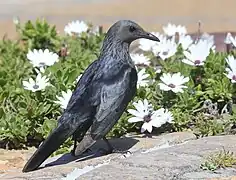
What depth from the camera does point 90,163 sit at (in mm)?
5543

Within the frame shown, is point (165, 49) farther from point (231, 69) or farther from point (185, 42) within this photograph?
point (231, 69)

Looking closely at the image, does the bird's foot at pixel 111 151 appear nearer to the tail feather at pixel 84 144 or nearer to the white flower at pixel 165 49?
the tail feather at pixel 84 144

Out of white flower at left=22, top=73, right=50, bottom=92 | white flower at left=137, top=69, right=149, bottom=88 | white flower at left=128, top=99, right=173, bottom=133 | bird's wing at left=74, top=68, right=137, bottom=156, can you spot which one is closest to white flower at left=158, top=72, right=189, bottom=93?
white flower at left=137, top=69, right=149, bottom=88

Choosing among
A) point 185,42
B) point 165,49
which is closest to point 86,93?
point 165,49

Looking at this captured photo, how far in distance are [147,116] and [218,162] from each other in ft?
3.78

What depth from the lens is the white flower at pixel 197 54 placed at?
269 inches

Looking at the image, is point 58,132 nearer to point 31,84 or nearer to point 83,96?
point 83,96

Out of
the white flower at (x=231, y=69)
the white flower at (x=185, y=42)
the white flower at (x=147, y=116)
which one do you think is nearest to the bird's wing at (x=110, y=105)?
the white flower at (x=147, y=116)

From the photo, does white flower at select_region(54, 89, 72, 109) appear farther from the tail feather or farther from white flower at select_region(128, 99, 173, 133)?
the tail feather

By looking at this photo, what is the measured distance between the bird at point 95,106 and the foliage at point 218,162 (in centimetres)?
79

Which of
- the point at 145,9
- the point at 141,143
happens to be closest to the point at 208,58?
the point at 141,143

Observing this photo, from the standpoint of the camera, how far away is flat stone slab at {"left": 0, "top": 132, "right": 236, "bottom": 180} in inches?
197

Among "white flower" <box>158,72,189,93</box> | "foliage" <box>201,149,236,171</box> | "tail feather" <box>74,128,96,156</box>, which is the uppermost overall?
"white flower" <box>158,72,189,93</box>

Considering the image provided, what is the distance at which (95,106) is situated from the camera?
572 centimetres
